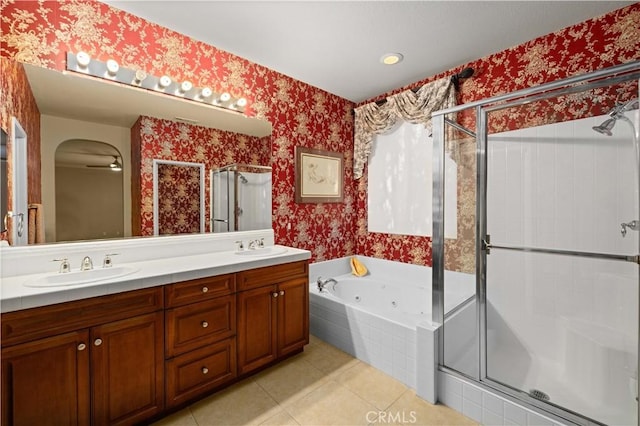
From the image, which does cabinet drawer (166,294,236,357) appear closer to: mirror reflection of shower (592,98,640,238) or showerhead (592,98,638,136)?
mirror reflection of shower (592,98,640,238)

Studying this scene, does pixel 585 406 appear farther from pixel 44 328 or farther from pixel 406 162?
pixel 44 328

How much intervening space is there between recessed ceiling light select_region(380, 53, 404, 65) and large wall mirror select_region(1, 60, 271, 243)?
5.43ft

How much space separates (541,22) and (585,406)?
2.43 meters

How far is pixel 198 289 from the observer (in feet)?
5.31

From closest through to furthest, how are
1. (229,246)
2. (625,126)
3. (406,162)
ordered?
(625,126) < (229,246) < (406,162)

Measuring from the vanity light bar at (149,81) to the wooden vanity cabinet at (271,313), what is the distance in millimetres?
1404

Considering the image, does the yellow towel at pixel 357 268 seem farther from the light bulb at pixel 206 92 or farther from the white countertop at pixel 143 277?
the light bulb at pixel 206 92

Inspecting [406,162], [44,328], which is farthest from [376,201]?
[44,328]

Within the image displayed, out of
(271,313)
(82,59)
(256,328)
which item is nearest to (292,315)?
(271,313)

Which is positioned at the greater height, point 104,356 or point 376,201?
point 376,201

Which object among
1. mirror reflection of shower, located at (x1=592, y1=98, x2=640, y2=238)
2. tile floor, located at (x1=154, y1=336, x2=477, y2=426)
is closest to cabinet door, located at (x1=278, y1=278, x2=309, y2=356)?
tile floor, located at (x1=154, y1=336, x2=477, y2=426)

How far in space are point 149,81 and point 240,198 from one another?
41.1 inches

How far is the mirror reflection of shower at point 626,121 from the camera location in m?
1.59

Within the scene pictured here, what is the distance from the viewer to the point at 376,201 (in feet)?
10.6
